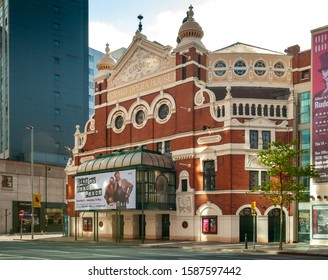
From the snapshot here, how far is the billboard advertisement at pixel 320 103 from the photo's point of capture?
132ft

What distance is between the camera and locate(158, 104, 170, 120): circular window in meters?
50.0

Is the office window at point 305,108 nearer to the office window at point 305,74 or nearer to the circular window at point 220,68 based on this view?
the office window at point 305,74

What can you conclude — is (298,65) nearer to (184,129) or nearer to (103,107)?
(184,129)

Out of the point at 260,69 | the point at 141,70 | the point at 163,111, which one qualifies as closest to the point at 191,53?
the point at 163,111

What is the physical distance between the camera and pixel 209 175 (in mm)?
45594

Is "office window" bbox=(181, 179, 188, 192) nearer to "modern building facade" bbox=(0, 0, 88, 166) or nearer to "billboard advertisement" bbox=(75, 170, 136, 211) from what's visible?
"billboard advertisement" bbox=(75, 170, 136, 211)

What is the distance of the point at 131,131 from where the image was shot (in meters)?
53.2

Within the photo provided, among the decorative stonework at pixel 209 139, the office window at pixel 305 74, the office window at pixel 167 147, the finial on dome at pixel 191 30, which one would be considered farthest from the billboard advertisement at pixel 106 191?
the office window at pixel 305 74

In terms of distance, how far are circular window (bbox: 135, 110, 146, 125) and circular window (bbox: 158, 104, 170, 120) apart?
88.3 inches

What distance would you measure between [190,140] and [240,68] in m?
8.61

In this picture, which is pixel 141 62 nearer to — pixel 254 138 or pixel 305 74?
pixel 254 138

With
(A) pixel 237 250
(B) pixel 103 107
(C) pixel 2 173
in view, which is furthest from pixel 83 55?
(A) pixel 237 250

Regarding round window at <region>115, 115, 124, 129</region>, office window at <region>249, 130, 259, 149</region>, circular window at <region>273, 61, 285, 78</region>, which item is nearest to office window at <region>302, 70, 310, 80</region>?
circular window at <region>273, 61, 285, 78</region>

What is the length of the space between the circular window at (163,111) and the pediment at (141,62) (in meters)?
3.52
